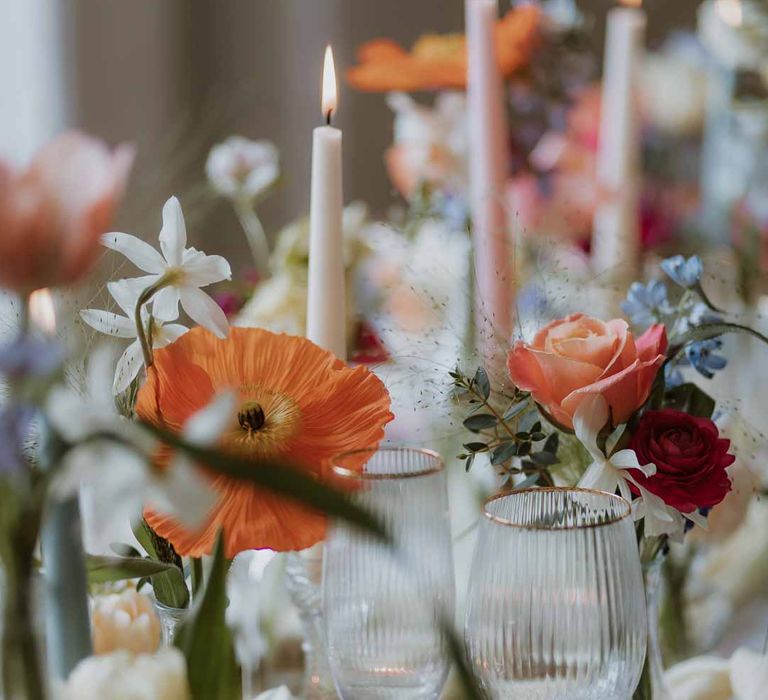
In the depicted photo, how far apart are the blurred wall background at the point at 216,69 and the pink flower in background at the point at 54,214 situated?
1223mm

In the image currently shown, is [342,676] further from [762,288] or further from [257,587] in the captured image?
[762,288]

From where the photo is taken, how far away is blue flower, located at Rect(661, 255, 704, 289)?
52cm

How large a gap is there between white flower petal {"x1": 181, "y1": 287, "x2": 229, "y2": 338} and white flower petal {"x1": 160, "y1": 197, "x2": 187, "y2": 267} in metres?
0.01

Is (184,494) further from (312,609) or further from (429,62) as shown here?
(429,62)

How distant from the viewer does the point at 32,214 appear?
26 centimetres

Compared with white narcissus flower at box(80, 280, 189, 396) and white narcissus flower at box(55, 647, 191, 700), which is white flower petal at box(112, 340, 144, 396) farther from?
white narcissus flower at box(55, 647, 191, 700)

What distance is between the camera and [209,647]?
381mm

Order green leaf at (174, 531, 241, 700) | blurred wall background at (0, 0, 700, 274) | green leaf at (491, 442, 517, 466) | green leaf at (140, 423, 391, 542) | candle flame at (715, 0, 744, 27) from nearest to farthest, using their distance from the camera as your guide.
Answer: green leaf at (140, 423, 391, 542) < green leaf at (174, 531, 241, 700) < green leaf at (491, 442, 517, 466) < candle flame at (715, 0, 744, 27) < blurred wall background at (0, 0, 700, 274)

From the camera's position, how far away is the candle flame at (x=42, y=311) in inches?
13.1

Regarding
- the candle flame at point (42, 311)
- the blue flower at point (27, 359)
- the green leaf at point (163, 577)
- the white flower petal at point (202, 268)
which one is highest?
the white flower petal at point (202, 268)

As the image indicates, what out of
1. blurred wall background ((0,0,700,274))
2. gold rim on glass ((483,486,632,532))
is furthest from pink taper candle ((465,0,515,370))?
blurred wall background ((0,0,700,274))

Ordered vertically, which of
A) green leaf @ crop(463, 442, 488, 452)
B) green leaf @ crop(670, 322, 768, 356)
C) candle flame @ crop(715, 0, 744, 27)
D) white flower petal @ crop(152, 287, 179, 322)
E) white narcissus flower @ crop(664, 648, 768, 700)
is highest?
candle flame @ crop(715, 0, 744, 27)

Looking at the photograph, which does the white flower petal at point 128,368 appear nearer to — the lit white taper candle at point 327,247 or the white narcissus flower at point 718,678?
the lit white taper candle at point 327,247

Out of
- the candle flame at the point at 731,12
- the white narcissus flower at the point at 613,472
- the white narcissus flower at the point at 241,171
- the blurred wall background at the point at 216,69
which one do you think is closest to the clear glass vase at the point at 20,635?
the white narcissus flower at the point at 613,472
